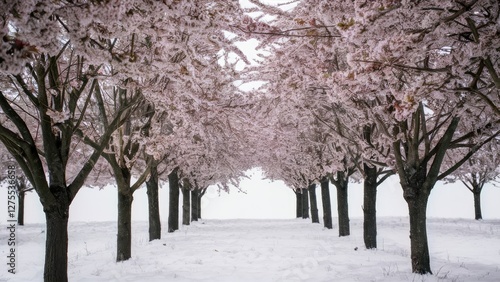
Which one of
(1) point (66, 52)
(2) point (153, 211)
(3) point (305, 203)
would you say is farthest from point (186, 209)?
(1) point (66, 52)

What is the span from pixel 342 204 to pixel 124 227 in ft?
32.0

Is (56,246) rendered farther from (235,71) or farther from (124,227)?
(235,71)

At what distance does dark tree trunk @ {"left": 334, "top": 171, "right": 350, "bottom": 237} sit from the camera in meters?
15.8

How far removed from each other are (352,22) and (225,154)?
1478 cm

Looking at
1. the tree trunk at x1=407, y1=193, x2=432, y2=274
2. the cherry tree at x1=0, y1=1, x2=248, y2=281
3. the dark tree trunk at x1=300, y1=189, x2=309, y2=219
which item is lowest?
the dark tree trunk at x1=300, y1=189, x2=309, y2=219

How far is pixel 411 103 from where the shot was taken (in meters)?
4.73

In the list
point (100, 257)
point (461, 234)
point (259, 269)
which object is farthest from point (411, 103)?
point (461, 234)

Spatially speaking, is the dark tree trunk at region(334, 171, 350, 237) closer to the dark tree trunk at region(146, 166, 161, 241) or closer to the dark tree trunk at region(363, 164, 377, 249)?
the dark tree trunk at region(363, 164, 377, 249)

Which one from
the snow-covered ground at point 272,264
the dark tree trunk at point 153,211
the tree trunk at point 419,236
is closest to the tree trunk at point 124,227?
the snow-covered ground at point 272,264

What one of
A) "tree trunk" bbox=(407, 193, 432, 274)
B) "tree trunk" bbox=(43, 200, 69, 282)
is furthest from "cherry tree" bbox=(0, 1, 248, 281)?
"tree trunk" bbox=(407, 193, 432, 274)

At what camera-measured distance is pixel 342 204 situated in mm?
16031

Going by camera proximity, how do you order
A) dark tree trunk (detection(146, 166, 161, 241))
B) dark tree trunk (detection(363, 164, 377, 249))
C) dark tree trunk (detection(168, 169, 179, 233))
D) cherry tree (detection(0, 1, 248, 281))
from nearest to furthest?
cherry tree (detection(0, 1, 248, 281)) → dark tree trunk (detection(363, 164, 377, 249)) → dark tree trunk (detection(146, 166, 161, 241)) → dark tree trunk (detection(168, 169, 179, 233))

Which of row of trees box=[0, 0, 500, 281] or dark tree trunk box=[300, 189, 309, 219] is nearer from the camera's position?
row of trees box=[0, 0, 500, 281]

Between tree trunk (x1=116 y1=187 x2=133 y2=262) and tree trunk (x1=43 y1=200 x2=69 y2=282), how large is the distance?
3.79m
